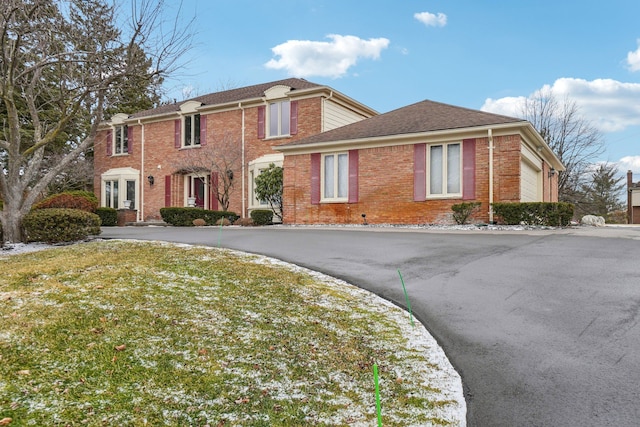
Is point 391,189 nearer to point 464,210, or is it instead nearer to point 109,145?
point 464,210

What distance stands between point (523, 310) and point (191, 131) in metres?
21.8

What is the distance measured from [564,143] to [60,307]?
3385 cm

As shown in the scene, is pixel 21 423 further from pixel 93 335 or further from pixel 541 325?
pixel 541 325

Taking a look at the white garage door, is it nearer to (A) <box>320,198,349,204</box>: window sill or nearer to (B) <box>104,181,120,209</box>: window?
(A) <box>320,198,349,204</box>: window sill

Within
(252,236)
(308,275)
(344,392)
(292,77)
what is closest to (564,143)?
(292,77)

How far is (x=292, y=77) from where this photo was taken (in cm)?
2411

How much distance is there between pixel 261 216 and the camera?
19.3 meters

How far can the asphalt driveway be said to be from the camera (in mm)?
3244

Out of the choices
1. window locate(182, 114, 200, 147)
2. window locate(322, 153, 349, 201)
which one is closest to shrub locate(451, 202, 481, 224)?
window locate(322, 153, 349, 201)

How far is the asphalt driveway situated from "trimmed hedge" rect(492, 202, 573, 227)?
2958mm

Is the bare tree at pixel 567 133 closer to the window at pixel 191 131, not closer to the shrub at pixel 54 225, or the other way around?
the window at pixel 191 131

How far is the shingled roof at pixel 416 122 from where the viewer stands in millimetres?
15344

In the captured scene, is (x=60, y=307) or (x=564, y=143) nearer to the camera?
(x=60, y=307)

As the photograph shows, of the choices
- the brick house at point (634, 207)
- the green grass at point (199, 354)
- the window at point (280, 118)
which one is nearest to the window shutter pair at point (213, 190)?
the window at point (280, 118)
